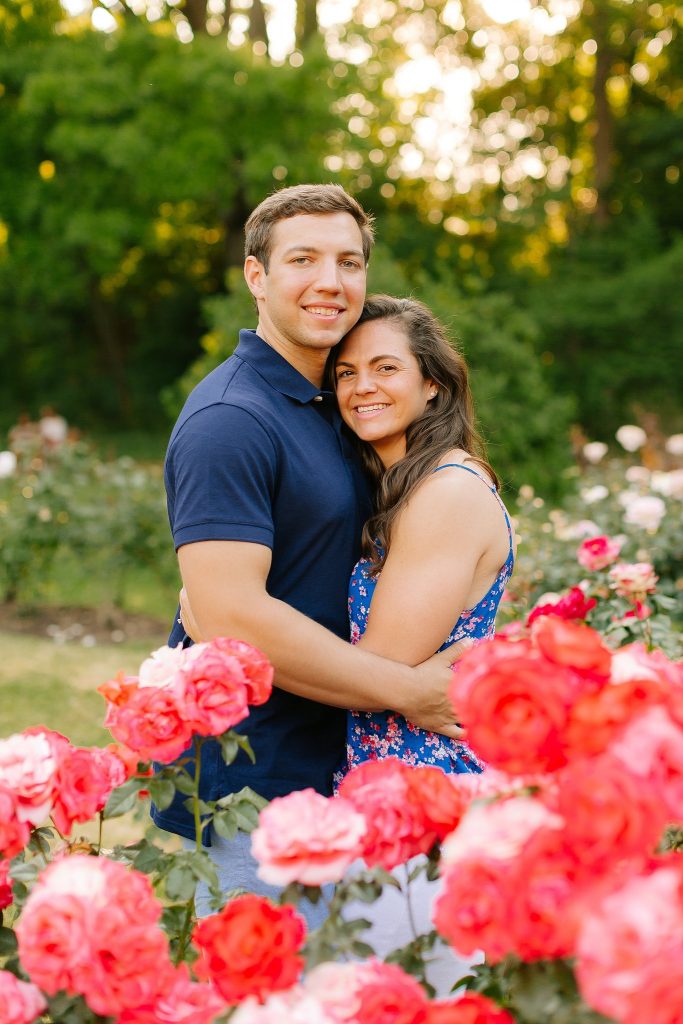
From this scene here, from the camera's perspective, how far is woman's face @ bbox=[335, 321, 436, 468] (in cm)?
263

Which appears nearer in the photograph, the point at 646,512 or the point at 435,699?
the point at 435,699

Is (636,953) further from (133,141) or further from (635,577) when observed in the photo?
(133,141)

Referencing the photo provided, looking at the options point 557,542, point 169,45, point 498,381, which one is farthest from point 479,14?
point 557,542

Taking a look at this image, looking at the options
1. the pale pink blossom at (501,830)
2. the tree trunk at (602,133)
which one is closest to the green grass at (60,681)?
the pale pink blossom at (501,830)

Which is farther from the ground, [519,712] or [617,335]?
[617,335]

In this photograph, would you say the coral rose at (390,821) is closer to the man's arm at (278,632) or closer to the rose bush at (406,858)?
the rose bush at (406,858)

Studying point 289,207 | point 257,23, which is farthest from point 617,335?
point 289,207

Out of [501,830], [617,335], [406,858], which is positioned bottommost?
[406,858]

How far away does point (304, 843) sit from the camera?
1.19m

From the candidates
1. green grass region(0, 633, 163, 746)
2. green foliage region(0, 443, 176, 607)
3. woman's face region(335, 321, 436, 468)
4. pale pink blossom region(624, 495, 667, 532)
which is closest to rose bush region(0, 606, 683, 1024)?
woman's face region(335, 321, 436, 468)

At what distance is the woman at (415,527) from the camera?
2250mm

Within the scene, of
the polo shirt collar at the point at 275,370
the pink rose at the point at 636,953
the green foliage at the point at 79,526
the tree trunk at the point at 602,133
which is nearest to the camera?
the pink rose at the point at 636,953

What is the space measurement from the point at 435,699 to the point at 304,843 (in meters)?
1.07

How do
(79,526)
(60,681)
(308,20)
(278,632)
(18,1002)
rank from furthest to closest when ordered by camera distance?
(308,20) → (79,526) → (60,681) → (278,632) → (18,1002)
